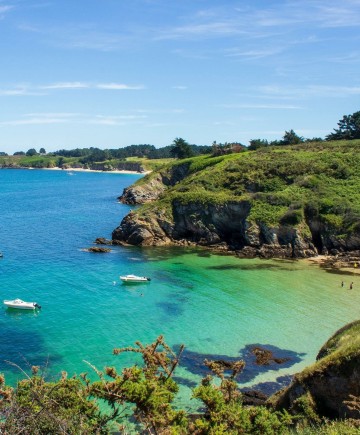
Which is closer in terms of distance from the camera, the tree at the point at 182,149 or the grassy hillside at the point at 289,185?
the grassy hillside at the point at 289,185

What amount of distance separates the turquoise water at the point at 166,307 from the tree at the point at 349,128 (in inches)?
2976

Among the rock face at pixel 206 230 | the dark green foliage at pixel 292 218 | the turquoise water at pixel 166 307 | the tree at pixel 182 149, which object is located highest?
the tree at pixel 182 149

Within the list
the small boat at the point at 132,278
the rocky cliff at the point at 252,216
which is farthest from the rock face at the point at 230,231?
the small boat at the point at 132,278

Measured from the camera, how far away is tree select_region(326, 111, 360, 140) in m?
130

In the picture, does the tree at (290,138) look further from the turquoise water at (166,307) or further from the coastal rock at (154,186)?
the turquoise water at (166,307)

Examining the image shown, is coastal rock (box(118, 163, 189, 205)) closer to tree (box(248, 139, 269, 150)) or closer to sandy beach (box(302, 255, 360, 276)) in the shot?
tree (box(248, 139, 269, 150))

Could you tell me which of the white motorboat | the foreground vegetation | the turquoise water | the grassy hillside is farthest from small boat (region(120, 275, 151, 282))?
the foreground vegetation

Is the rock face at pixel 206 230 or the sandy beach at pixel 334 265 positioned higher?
the rock face at pixel 206 230

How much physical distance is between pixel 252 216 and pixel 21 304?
1638 inches

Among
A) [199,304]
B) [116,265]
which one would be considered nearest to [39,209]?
[116,265]

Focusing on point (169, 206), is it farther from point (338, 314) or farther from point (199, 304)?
point (338, 314)

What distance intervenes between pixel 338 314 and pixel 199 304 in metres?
14.6

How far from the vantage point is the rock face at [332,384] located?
24922 millimetres

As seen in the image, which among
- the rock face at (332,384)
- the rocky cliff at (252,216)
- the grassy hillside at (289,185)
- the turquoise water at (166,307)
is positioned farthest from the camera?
the grassy hillside at (289,185)
